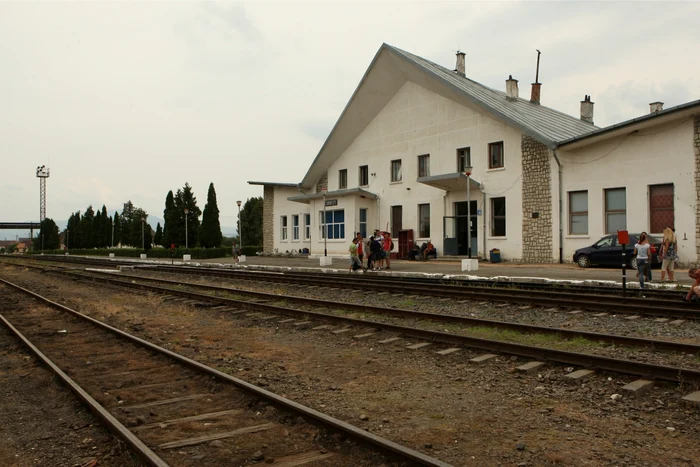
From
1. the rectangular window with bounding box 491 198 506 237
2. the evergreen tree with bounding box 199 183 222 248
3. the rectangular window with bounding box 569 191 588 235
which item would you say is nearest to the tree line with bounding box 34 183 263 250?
the evergreen tree with bounding box 199 183 222 248

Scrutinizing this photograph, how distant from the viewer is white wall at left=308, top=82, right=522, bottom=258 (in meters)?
27.8

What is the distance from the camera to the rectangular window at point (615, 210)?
76.7ft

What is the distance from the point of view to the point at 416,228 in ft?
107

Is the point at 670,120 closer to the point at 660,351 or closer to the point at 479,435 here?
the point at 660,351

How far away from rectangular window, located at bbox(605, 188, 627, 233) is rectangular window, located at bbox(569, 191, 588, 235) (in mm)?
1019

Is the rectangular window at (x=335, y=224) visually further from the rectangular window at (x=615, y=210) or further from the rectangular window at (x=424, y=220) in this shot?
the rectangular window at (x=615, y=210)

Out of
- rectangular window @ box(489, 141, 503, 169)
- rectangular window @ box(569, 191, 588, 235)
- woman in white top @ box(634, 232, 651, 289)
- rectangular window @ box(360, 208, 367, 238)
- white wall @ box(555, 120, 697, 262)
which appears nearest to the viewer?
woman in white top @ box(634, 232, 651, 289)

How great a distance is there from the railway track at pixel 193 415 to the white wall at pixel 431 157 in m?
22.9

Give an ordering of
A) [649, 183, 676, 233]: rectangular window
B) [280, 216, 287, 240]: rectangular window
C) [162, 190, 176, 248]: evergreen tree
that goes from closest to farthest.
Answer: [649, 183, 676, 233]: rectangular window
[280, 216, 287, 240]: rectangular window
[162, 190, 176, 248]: evergreen tree

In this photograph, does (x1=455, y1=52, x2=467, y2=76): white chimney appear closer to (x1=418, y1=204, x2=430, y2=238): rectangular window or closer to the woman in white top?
(x1=418, y1=204, x2=430, y2=238): rectangular window

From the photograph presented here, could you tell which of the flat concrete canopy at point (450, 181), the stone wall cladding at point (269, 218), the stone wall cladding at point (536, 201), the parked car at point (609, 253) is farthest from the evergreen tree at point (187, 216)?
the parked car at point (609, 253)

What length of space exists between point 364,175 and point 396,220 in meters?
4.65

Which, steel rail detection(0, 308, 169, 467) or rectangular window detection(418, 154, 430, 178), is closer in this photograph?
steel rail detection(0, 308, 169, 467)

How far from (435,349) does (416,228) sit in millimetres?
25118
